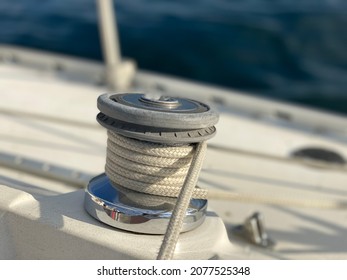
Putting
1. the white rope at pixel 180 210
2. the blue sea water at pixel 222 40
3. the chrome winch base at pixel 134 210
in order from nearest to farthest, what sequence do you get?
1. the white rope at pixel 180 210
2. the chrome winch base at pixel 134 210
3. the blue sea water at pixel 222 40

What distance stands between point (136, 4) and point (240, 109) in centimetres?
340

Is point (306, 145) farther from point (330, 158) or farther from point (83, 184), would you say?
point (83, 184)

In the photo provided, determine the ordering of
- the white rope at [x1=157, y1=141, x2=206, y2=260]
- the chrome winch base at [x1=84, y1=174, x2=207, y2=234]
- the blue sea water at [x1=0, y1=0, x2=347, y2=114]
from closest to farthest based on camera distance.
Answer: the white rope at [x1=157, y1=141, x2=206, y2=260]
the chrome winch base at [x1=84, y1=174, x2=207, y2=234]
the blue sea water at [x1=0, y1=0, x2=347, y2=114]

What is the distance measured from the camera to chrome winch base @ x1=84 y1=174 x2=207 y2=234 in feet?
3.47

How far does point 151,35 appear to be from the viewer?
4.94 meters

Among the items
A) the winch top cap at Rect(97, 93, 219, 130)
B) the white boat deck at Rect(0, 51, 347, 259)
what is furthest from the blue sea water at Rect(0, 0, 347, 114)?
the winch top cap at Rect(97, 93, 219, 130)

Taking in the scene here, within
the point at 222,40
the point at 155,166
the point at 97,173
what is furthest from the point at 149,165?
the point at 222,40

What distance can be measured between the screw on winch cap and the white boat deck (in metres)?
0.20

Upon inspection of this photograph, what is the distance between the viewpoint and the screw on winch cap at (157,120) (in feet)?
3.25

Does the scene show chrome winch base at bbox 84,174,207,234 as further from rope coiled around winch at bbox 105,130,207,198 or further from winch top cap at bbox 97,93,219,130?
winch top cap at bbox 97,93,219,130

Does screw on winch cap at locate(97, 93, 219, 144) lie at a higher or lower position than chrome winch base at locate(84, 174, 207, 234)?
higher

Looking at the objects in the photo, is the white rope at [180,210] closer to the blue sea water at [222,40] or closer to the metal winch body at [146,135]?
the metal winch body at [146,135]

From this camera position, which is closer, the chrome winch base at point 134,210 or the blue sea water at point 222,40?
the chrome winch base at point 134,210

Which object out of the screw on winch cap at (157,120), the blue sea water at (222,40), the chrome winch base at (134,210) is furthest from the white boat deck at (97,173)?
the blue sea water at (222,40)
